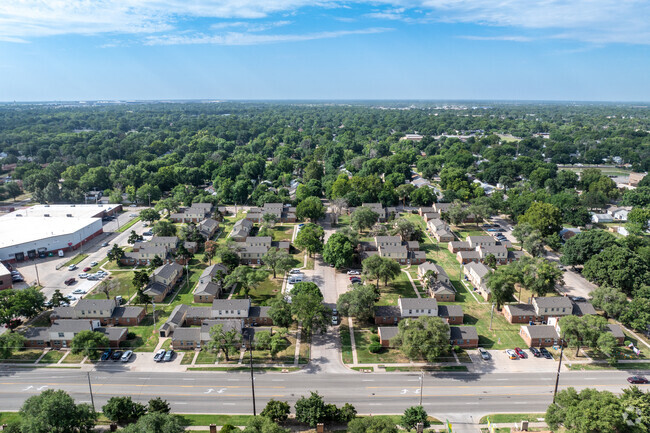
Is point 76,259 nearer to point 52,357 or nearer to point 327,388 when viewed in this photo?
point 52,357

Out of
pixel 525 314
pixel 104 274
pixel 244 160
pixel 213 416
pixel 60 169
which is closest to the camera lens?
pixel 213 416

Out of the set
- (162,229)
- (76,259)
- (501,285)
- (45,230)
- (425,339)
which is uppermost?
(162,229)

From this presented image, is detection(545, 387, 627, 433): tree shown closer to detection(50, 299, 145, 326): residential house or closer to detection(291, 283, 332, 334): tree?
detection(291, 283, 332, 334): tree

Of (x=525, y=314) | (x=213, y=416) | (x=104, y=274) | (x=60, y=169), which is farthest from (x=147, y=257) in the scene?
(x=60, y=169)

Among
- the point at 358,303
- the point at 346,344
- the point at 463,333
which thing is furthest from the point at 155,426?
the point at 463,333

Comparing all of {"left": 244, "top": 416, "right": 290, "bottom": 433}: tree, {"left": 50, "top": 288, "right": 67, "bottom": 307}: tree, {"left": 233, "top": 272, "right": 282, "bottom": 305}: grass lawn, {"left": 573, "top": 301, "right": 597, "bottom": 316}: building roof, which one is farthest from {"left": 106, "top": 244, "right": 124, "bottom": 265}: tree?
{"left": 573, "top": 301, "right": 597, "bottom": 316}: building roof

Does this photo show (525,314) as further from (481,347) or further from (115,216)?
(115,216)
